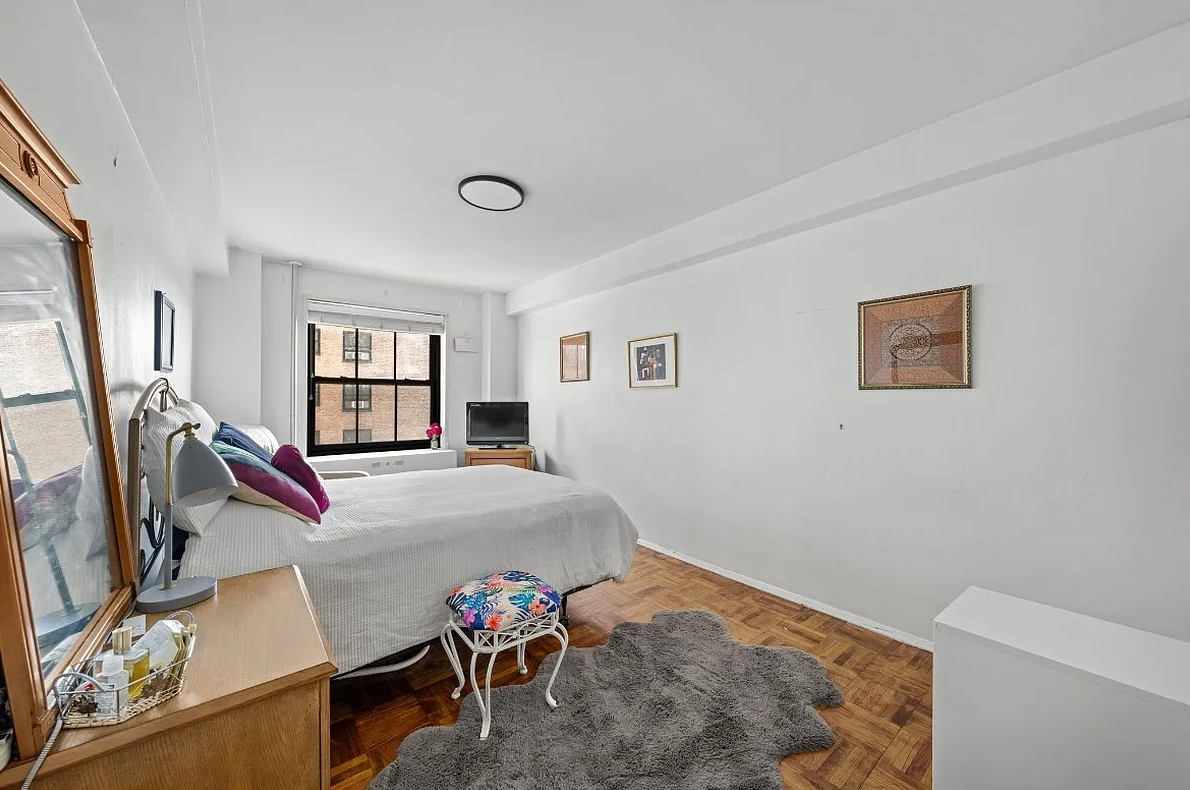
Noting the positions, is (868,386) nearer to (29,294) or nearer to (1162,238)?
(1162,238)

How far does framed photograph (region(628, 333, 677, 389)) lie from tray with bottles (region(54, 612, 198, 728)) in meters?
3.35

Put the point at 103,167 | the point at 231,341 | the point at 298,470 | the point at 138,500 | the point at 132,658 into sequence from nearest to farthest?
the point at 132,658
the point at 138,500
the point at 103,167
the point at 298,470
the point at 231,341

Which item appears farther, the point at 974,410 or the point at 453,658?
the point at 974,410

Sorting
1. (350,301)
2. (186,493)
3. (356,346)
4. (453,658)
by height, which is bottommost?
(453,658)

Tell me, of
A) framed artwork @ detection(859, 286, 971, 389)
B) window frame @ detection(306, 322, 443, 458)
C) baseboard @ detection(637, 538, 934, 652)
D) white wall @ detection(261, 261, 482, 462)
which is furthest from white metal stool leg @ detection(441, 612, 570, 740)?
window frame @ detection(306, 322, 443, 458)

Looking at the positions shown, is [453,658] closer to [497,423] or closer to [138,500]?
[138,500]

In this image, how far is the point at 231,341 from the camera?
4.07 m

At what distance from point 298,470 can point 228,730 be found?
1.54 meters

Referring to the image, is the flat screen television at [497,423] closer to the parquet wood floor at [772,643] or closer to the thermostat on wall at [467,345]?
the thermostat on wall at [467,345]

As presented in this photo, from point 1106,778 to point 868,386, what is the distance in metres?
1.84

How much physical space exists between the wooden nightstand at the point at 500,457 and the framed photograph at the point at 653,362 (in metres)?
1.56

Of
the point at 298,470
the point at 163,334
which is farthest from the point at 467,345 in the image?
the point at 298,470

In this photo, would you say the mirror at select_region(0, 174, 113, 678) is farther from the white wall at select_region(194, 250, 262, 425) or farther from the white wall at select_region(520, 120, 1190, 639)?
the white wall at select_region(194, 250, 262, 425)

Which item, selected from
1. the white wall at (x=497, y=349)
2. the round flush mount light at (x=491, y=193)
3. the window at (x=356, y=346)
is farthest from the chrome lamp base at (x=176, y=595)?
the white wall at (x=497, y=349)
